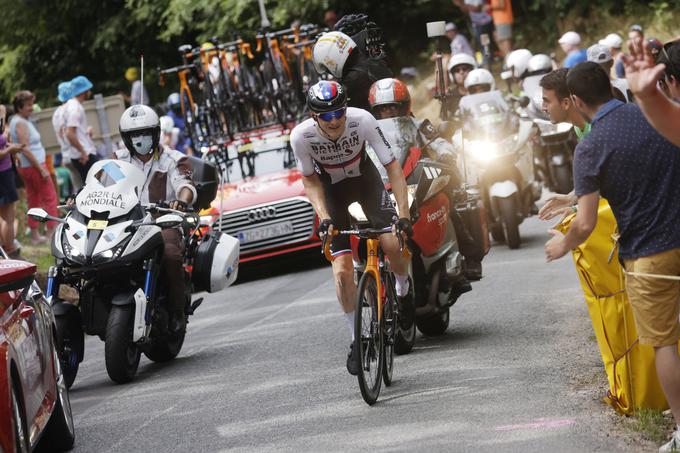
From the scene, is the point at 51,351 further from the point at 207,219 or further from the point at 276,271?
the point at 276,271

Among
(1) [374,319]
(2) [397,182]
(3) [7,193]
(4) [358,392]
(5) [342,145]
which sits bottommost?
(4) [358,392]

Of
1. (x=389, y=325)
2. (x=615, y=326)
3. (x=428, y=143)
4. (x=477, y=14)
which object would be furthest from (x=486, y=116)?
(x=477, y=14)

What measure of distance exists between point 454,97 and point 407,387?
4.59 metres

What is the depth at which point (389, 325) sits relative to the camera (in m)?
9.67

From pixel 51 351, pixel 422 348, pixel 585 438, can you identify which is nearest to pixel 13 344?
pixel 51 351

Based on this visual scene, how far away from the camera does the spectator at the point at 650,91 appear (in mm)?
6047

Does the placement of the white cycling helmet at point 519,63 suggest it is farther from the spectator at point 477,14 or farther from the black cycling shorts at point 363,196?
the black cycling shorts at point 363,196

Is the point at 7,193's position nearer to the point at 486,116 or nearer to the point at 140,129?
the point at 486,116

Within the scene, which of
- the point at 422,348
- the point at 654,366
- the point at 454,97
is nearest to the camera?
the point at 654,366

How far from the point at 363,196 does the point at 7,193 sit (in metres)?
8.12

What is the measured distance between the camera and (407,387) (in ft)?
30.9

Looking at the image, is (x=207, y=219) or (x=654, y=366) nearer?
(x=654, y=366)

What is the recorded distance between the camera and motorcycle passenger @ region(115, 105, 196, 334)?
1170cm

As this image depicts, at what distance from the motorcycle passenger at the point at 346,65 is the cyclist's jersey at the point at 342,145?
8.75ft
